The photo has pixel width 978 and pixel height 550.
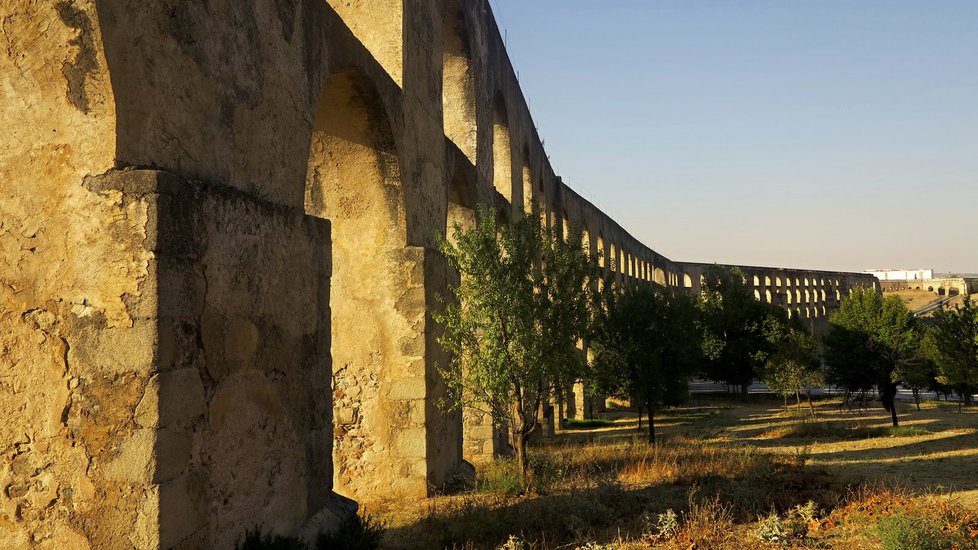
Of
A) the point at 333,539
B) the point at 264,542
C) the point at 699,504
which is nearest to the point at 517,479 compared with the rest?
the point at 699,504

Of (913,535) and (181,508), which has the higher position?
(181,508)

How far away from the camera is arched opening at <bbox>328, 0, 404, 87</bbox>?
8625 mm

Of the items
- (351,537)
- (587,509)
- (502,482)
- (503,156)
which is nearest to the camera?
(351,537)

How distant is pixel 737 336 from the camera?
3434cm

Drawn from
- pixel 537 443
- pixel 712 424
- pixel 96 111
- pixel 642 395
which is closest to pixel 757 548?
pixel 96 111

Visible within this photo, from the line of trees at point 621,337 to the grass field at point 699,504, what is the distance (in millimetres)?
1228

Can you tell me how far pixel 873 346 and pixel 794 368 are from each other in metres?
4.70

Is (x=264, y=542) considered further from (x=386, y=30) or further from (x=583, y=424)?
(x=583, y=424)

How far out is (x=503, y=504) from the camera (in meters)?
8.06

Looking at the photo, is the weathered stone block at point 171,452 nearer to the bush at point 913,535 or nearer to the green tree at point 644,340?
the bush at point 913,535

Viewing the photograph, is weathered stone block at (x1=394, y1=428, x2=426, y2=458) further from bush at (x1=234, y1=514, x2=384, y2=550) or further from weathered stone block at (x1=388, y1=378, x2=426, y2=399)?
bush at (x1=234, y1=514, x2=384, y2=550)

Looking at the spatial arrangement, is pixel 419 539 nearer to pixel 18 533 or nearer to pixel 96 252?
pixel 18 533

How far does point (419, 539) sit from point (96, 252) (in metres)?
4.15

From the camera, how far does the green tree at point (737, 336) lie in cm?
3344
